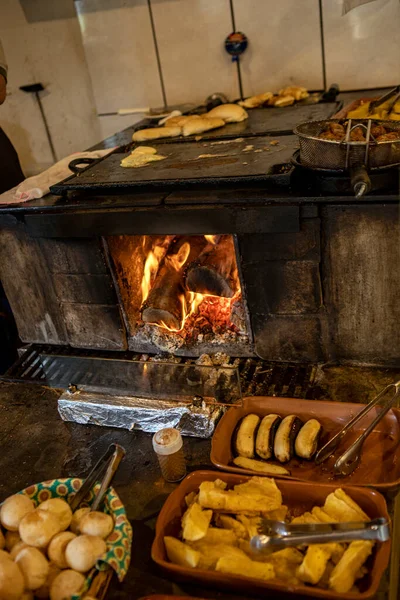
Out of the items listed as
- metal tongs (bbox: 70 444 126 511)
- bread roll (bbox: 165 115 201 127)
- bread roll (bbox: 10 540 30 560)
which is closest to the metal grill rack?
metal tongs (bbox: 70 444 126 511)

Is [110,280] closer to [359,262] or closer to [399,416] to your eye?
[359,262]

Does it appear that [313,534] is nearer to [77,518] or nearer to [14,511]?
[77,518]

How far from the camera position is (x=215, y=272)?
321cm

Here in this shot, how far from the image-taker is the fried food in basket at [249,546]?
182cm

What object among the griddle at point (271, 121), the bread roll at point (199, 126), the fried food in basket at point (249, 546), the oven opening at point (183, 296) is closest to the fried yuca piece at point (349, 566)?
the fried food in basket at point (249, 546)

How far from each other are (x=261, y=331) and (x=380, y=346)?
23.4 inches

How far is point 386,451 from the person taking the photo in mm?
2414

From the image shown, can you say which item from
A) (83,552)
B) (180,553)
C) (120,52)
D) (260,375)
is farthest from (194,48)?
(83,552)

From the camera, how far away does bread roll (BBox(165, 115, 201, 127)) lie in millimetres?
3715

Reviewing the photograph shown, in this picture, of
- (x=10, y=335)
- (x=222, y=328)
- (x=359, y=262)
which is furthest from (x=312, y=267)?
(x=10, y=335)

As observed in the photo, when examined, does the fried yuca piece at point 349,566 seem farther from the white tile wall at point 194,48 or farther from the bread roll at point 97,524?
the white tile wall at point 194,48

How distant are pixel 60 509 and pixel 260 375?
4.73 feet

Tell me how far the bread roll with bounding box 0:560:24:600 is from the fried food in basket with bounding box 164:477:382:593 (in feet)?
1.67

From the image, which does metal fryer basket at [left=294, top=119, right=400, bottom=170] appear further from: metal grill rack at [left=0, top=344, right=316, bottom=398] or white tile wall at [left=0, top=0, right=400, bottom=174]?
white tile wall at [left=0, top=0, right=400, bottom=174]
